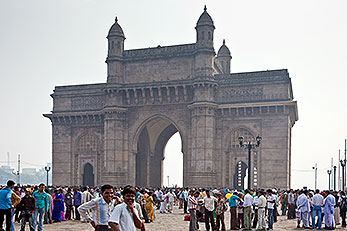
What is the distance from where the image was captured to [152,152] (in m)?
49.4

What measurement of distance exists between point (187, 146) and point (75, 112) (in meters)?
10.3

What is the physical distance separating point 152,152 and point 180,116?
25.4 feet

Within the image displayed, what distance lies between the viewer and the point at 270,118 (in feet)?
132

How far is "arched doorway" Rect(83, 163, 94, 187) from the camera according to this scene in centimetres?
4669

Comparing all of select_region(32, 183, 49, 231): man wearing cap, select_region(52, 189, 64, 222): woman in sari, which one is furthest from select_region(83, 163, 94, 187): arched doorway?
select_region(32, 183, 49, 231): man wearing cap

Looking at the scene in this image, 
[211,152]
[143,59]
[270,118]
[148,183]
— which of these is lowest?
[148,183]

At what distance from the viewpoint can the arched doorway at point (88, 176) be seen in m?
46.7

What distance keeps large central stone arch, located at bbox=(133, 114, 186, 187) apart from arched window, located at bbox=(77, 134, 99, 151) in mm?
3519

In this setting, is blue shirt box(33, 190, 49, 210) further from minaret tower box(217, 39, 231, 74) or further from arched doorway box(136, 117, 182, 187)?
minaret tower box(217, 39, 231, 74)

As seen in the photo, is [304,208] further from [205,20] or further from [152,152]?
[152,152]

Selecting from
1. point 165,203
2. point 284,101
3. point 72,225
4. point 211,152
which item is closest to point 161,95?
point 211,152

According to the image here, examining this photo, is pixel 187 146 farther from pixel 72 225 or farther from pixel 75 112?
pixel 72 225

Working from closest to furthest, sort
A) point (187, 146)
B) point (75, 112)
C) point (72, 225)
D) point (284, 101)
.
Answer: point (72, 225), point (284, 101), point (187, 146), point (75, 112)

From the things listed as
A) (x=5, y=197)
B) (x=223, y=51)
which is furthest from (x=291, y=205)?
(x=223, y=51)
